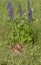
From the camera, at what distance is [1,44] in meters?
4.47

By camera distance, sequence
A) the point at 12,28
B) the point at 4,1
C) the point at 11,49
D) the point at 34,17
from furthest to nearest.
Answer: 1. the point at 4,1
2. the point at 34,17
3. the point at 12,28
4. the point at 11,49

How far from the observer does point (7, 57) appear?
162 inches

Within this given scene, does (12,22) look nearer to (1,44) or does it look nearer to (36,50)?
(1,44)

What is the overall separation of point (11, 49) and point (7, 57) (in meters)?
0.21

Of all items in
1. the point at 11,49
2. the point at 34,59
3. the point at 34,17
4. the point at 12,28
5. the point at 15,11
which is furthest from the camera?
the point at 15,11

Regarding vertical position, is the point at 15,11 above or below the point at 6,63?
above

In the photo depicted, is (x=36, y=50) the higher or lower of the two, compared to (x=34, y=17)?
lower

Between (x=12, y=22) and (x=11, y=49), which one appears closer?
(x=11, y=49)

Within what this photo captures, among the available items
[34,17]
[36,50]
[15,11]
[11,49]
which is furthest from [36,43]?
[15,11]

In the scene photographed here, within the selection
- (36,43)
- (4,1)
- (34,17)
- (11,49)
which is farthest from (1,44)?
(4,1)

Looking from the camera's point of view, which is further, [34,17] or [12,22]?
[34,17]

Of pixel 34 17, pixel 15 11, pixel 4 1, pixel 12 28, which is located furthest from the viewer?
pixel 4 1

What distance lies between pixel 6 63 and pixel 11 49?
1.13 ft

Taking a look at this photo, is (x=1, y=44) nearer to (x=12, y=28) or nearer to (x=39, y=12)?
(x=12, y=28)
